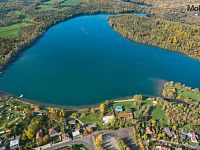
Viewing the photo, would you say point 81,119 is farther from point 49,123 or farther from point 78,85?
point 78,85

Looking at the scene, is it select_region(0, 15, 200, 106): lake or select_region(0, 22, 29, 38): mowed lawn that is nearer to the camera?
select_region(0, 15, 200, 106): lake

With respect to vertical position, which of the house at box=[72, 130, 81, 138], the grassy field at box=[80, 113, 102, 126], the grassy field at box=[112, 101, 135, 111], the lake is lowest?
the house at box=[72, 130, 81, 138]

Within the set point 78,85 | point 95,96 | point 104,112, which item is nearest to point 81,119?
point 104,112

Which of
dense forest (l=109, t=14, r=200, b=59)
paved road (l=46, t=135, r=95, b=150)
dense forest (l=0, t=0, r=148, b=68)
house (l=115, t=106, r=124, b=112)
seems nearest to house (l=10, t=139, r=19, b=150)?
paved road (l=46, t=135, r=95, b=150)

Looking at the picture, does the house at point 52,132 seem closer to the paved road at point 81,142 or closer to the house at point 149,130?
the paved road at point 81,142

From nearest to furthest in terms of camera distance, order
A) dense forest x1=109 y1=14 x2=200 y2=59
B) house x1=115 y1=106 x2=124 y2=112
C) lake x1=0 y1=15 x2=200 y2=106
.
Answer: house x1=115 y1=106 x2=124 y2=112 → lake x1=0 y1=15 x2=200 y2=106 → dense forest x1=109 y1=14 x2=200 y2=59

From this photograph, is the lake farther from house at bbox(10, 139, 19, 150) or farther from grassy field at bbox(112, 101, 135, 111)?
house at bbox(10, 139, 19, 150)

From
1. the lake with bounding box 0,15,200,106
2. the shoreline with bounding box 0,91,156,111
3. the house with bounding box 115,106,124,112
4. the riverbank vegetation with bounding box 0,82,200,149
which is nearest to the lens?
the riverbank vegetation with bounding box 0,82,200,149

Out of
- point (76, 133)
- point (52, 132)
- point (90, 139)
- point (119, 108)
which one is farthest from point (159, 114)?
point (52, 132)
